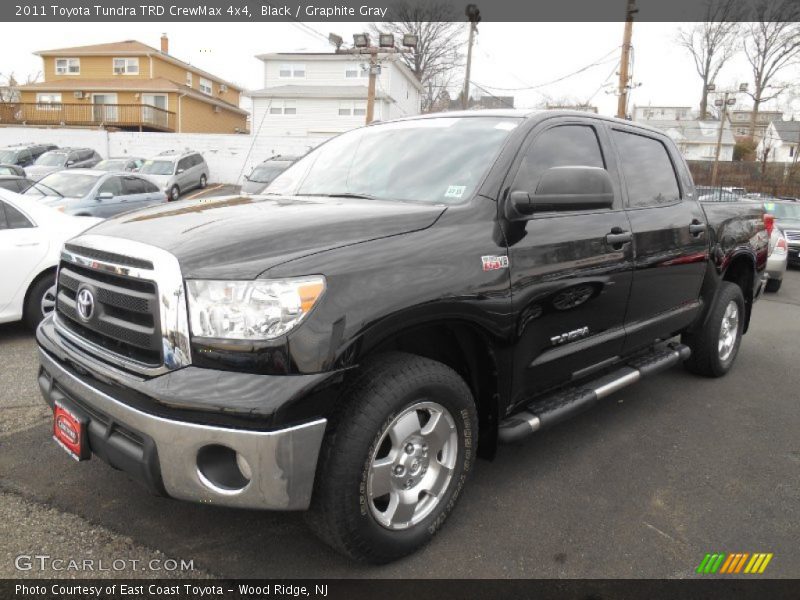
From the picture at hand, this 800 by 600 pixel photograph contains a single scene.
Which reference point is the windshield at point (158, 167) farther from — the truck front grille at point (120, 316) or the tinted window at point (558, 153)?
the truck front grille at point (120, 316)

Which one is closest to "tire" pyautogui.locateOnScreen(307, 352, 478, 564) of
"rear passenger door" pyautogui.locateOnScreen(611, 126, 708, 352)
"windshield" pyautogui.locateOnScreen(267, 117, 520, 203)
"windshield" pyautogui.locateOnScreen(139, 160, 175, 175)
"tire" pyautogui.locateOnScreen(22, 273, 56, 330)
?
"windshield" pyautogui.locateOnScreen(267, 117, 520, 203)

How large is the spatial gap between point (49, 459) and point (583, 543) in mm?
Result: 2831

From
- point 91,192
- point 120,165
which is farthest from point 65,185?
point 120,165

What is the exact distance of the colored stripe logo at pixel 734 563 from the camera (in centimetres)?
262

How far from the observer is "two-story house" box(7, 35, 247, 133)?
3662 centimetres

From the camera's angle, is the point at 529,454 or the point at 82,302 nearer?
the point at 82,302

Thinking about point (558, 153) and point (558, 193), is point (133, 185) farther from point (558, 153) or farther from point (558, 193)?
point (558, 193)

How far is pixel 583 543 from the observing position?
109 inches

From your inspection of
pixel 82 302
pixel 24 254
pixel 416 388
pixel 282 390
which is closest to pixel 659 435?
pixel 416 388

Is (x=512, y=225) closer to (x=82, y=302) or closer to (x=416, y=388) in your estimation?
(x=416, y=388)

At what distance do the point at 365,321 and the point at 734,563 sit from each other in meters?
1.97

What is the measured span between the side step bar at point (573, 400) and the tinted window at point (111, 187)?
11345 mm

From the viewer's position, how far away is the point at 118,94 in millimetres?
39250

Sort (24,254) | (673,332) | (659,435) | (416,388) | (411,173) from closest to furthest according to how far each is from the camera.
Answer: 1. (416,388)
2. (411,173)
3. (659,435)
4. (673,332)
5. (24,254)
